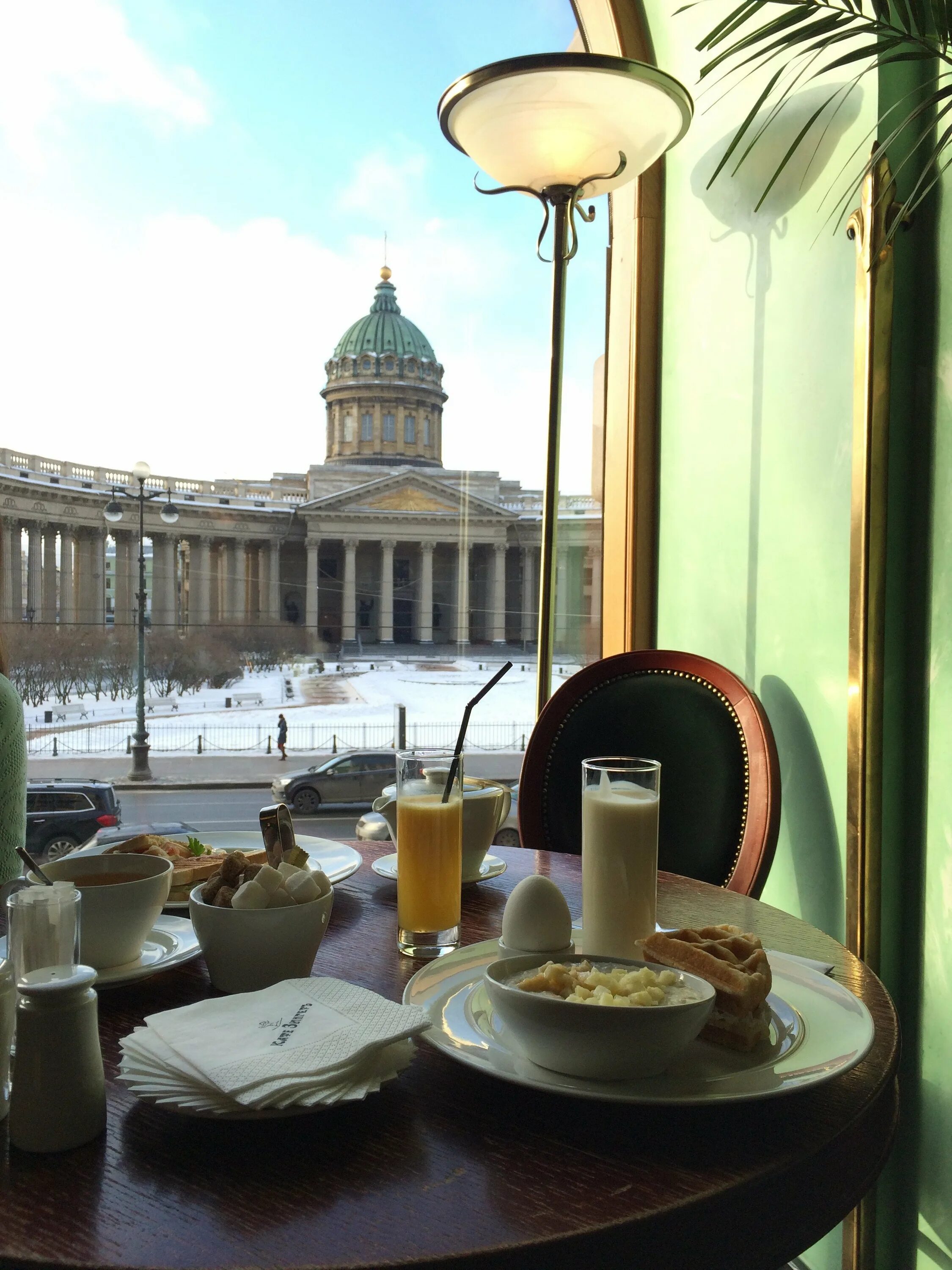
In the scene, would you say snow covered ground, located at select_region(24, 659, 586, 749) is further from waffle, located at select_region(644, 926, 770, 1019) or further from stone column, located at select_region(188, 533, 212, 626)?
waffle, located at select_region(644, 926, 770, 1019)

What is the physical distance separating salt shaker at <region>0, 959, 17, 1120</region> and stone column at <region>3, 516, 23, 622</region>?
6.51ft

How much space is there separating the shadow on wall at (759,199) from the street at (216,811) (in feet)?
4.10

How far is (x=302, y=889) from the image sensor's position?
2.69ft

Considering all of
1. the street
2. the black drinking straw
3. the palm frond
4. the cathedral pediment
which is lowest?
the street

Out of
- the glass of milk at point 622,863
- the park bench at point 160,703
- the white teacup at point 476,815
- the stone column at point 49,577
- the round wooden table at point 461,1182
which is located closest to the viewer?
the round wooden table at point 461,1182

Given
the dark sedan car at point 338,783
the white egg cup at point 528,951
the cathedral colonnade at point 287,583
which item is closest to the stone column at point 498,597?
the cathedral colonnade at point 287,583

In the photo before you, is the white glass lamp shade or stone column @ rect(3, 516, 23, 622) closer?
the white glass lamp shade

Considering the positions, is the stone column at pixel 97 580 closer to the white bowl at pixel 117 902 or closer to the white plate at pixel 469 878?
the white plate at pixel 469 878

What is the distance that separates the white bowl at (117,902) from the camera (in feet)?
2.72

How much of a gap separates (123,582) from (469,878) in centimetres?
175

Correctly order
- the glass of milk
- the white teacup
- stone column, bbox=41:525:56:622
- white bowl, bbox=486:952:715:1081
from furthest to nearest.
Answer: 1. stone column, bbox=41:525:56:622
2. the white teacup
3. the glass of milk
4. white bowl, bbox=486:952:715:1081

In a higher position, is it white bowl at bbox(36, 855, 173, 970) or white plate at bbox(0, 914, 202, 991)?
white bowl at bbox(36, 855, 173, 970)

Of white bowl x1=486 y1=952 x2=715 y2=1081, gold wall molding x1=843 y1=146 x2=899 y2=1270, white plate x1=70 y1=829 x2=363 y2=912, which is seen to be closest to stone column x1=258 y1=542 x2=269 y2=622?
white plate x1=70 y1=829 x2=363 y2=912

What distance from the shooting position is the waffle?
26.7 inches
